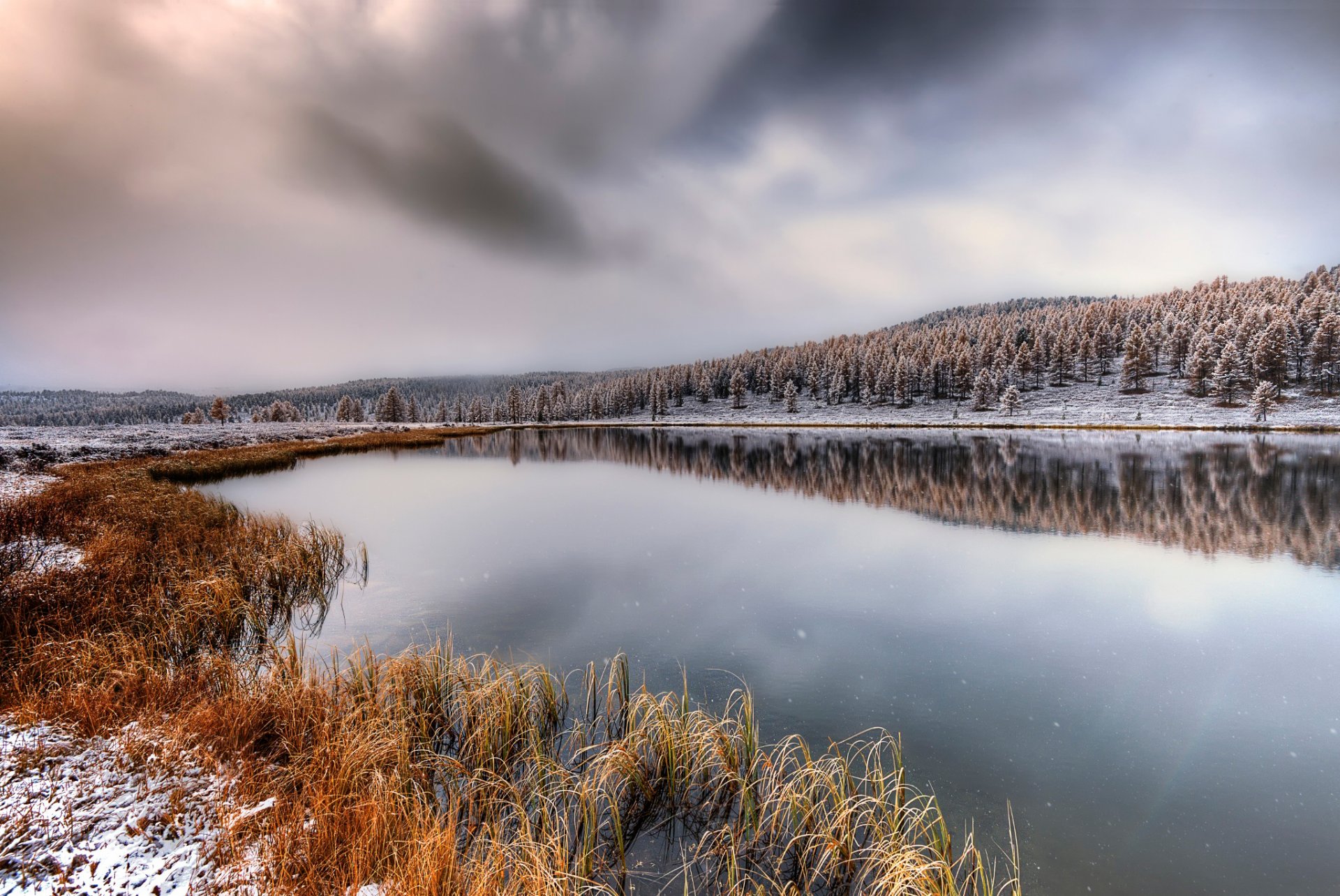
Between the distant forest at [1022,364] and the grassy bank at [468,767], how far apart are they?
8900 centimetres

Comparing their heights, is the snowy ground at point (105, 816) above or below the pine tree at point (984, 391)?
below

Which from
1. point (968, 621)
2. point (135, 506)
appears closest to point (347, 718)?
point (968, 621)

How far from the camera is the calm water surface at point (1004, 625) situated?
17.6ft

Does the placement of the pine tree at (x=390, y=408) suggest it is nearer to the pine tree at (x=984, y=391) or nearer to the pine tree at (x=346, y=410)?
the pine tree at (x=346, y=410)

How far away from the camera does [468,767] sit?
18.4ft

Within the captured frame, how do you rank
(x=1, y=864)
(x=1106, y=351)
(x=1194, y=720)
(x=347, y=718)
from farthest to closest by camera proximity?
(x=1106, y=351) → (x=1194, y=720) → (x=347, y=718) → (x=1, y=864)

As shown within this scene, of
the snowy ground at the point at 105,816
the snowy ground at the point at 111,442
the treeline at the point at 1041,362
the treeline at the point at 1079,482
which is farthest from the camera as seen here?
the treeline at the point at 1041,362

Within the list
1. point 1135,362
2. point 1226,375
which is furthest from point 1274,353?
point 1135,362

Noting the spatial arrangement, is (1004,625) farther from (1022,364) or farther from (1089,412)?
(1022,364)

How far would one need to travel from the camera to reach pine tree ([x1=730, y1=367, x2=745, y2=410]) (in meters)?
116

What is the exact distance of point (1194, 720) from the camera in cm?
684

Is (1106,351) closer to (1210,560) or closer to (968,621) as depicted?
(1210,560)

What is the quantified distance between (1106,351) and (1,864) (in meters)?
126

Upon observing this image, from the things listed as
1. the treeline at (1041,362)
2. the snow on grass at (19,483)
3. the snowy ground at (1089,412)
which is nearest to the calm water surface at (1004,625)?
the snow on grass at (19,483)
